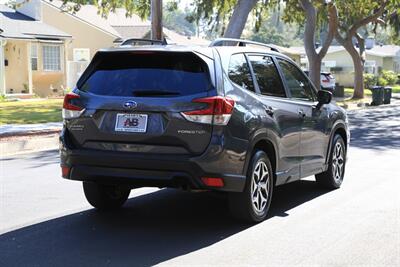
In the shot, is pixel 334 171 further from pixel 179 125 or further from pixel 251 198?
pixel 179 125

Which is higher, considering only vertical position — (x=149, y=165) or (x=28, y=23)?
(x=28, y=23)

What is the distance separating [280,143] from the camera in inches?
282

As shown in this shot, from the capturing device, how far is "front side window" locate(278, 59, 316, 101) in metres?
7.83

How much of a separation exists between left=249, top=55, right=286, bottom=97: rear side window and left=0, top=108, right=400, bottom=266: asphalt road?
1424mm

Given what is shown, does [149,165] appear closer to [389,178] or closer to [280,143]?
[280,143]

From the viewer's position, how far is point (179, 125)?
6.12 metres

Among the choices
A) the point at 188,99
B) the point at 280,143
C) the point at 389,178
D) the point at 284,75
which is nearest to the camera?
the point at 188,99

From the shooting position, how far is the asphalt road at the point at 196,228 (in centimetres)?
560

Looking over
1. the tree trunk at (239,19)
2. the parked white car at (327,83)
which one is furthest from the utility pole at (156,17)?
the parked white car at (327,83)

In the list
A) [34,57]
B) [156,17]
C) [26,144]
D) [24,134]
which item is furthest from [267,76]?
[34,57]

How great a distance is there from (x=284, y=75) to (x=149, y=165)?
2412 millimetres

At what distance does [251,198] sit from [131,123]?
149 cm

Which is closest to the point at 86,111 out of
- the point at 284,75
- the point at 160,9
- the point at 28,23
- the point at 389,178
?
the point at 284,75

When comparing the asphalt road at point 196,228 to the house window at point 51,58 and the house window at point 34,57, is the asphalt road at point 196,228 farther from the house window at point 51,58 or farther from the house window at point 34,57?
the house window at point 51,58
